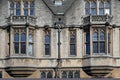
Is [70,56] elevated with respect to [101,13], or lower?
lower

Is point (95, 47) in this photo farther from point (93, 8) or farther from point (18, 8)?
point (18, 8)

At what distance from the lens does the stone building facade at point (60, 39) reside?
1104 inches

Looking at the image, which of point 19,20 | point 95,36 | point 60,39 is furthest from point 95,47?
point 19,20

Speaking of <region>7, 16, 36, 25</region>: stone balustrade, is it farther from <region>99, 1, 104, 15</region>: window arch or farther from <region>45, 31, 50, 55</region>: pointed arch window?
<region>99, 1, 104, 15</region>: window arch

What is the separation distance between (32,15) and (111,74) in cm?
733

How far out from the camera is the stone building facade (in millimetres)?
28031

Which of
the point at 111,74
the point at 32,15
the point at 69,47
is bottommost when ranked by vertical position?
the point at 111,74

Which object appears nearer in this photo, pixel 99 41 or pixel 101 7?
pixel 99 41

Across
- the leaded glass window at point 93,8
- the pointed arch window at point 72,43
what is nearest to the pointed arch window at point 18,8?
the pointed arch window at point 72,43

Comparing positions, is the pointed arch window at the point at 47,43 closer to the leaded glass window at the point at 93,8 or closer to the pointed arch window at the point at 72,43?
the pointed arch window at the point at 72,43

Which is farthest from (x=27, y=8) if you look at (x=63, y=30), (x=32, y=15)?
(x=63, y=30)

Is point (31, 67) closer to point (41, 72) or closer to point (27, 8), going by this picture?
point (41, 72)

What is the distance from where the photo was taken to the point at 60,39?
1141 inches

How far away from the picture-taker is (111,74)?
28234 millimetres
